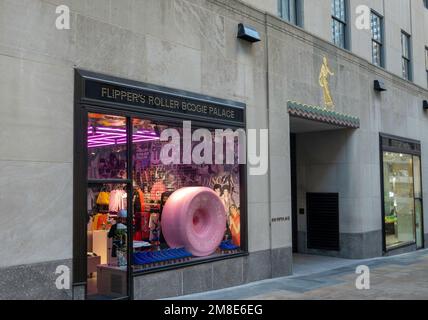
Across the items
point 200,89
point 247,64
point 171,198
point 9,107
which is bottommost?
point 171,198

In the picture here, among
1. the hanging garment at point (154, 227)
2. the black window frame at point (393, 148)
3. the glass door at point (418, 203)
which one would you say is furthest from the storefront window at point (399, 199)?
the hanging garment at point (154, 227)

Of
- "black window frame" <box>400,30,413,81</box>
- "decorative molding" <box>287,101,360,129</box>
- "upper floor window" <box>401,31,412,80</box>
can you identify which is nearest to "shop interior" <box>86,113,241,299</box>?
"decorative molding" <box>287,101,360,129</box>

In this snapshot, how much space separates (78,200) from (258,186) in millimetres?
4545

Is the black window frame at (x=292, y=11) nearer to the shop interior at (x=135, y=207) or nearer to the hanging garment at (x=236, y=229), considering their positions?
the shop interior at (x=135, y=207)

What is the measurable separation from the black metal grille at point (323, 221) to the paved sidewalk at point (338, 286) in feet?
4.87

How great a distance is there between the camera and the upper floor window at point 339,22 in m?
14.4

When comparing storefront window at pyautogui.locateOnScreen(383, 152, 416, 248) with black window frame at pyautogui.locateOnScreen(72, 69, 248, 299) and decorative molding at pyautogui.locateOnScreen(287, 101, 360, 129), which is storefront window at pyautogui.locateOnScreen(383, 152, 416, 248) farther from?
black window frame at pyautogui.locateOnScreen(72, 69, 248, 299)

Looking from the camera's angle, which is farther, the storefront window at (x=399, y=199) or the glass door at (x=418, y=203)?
the glass door at (x=418, y=203)

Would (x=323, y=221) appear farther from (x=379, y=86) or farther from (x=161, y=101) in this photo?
(x=161, y=101)

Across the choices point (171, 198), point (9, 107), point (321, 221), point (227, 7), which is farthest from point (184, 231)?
point (321, 221)

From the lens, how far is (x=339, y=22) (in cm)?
1473

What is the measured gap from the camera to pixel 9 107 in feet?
20.9

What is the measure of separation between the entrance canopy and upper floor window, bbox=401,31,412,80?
6.05 meters
